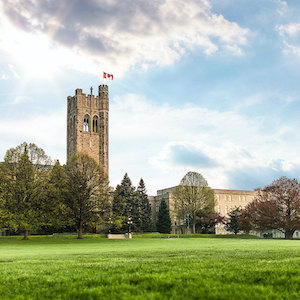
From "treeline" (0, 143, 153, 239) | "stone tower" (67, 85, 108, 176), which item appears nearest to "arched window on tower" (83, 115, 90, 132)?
"stone tower" (67, 85, 108, 176)

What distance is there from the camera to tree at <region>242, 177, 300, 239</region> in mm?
59469

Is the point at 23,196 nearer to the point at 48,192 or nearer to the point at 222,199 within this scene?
the point at 48,192

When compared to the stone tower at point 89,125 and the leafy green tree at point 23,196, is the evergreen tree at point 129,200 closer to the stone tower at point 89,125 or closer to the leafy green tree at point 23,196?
the stone tower at point 89,125

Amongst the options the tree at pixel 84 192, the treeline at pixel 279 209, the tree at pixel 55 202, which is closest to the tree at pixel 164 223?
the treeline at pixel 279 209

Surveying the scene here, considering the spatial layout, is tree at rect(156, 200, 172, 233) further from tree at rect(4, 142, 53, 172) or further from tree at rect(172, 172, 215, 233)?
tree at rect(4, 142, 53, 172)

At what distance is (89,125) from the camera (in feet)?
302

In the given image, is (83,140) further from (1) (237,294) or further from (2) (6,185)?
(1) (237,294)

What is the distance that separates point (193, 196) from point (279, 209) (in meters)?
18.1

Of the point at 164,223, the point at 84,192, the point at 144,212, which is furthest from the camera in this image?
the point at 164,223

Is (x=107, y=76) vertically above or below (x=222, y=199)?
above

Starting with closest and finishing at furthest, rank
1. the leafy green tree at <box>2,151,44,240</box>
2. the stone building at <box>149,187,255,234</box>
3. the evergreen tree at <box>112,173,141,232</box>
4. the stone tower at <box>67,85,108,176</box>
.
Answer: the leafy green tree at <box>2,151,44,240</box>, the evergreen tree at <box>112,173,141,232</box>, the stone tower at <box>67,85,108,176</box>, the stone building at <box>149,187,255,234</box>

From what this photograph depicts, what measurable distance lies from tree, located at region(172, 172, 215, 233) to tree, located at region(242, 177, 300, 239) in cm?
1091

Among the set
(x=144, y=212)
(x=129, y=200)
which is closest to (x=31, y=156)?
(x=129, y=200)

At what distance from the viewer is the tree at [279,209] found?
5947cm
